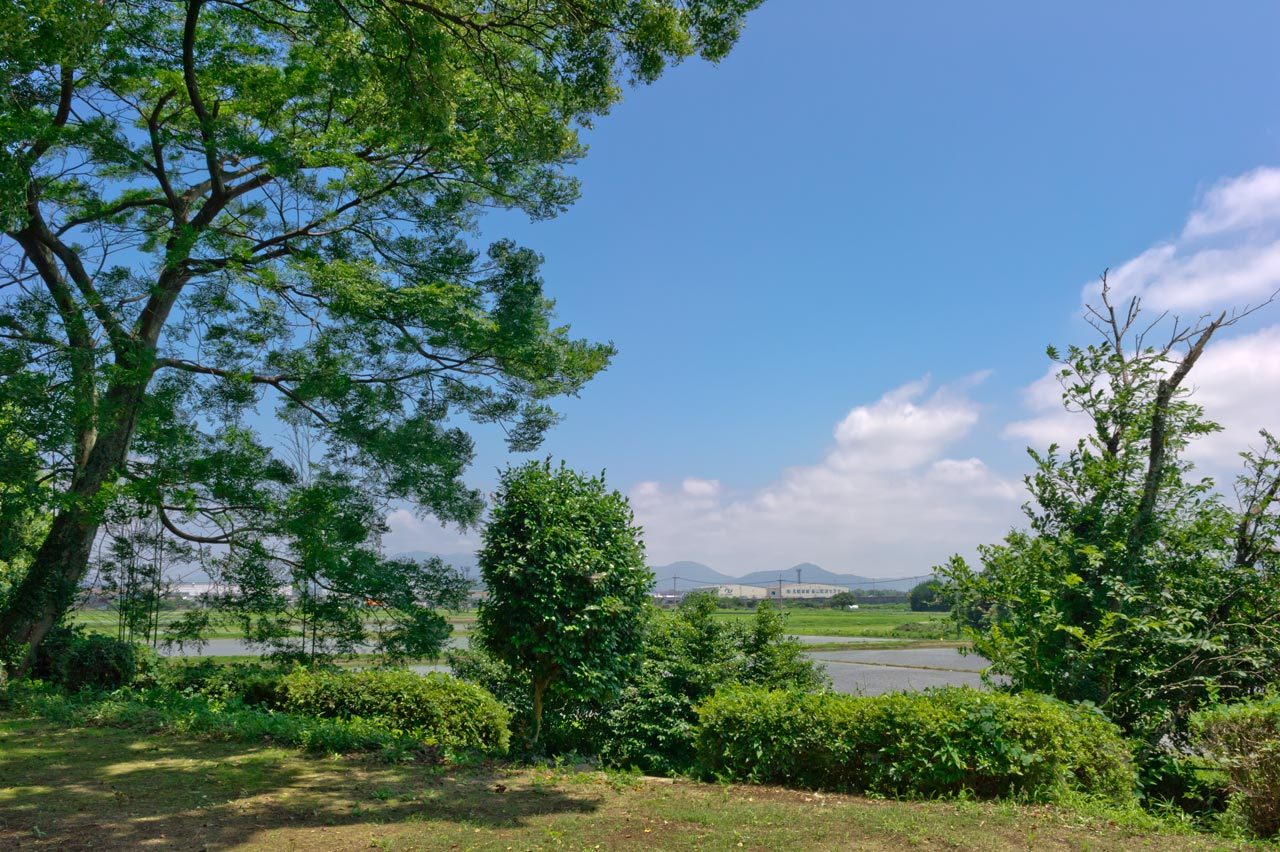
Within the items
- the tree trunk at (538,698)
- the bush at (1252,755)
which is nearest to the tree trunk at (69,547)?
the tree trunk at (538,698)

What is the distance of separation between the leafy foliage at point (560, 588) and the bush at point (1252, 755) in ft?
16.2

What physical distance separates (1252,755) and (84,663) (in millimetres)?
14348

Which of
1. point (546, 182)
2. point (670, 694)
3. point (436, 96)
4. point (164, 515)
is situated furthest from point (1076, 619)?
point (164, 515)

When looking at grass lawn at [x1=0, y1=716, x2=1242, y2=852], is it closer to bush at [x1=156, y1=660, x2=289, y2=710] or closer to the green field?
bush at [x1=156, y1=660, x2=289, y2=710]

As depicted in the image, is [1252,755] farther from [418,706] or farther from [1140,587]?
[418,706]

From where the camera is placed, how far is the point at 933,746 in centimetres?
669

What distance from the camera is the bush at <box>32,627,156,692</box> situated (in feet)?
39.4

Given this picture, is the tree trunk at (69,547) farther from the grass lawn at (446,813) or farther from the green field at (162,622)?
the grass lawn at (446,813)

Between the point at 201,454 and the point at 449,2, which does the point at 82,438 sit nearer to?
the point at 201,454

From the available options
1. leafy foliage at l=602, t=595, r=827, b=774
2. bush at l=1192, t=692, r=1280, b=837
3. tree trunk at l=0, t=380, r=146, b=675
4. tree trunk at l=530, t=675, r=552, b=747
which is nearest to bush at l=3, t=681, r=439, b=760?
tree trunk at l=530, t=675, r=552, b=747

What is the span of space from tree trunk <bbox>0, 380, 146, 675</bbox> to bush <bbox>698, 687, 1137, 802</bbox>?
10010mm

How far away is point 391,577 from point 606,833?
905 centimetres

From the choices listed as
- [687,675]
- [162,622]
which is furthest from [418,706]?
[162,622]

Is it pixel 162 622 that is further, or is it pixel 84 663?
pixel 162 622
